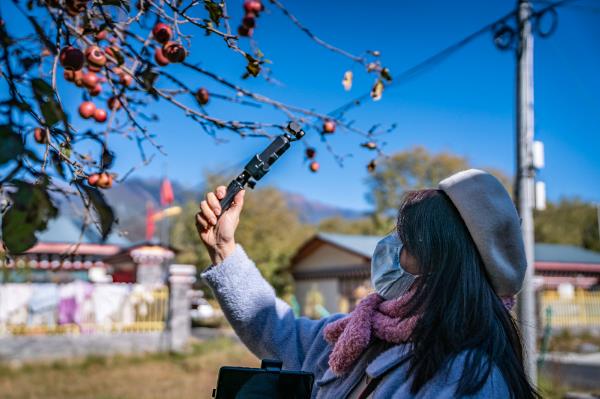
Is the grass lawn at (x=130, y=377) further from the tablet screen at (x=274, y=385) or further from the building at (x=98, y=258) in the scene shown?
the building at (x=98, y=258)

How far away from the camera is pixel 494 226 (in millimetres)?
1102

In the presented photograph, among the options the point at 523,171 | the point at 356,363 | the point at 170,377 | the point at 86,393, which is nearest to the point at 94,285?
the point at 170,377

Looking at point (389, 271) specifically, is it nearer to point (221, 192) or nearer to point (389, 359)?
point (389, 359)

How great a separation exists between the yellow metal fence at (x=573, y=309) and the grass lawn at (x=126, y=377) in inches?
361

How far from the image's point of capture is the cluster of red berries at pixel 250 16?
1.86 metres

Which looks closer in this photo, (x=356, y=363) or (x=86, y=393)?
(x=356, y=363)

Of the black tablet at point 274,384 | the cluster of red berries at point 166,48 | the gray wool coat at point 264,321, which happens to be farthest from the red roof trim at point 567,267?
the black tablet at point 274,384

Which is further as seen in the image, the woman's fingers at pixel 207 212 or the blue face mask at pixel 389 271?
the woman's fingers at pixel 207 212

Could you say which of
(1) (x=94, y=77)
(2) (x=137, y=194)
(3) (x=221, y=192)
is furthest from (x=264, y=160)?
(2) (x=137, y=194)

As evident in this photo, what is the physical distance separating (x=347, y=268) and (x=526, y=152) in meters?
13.5

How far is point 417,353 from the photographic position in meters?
1.05

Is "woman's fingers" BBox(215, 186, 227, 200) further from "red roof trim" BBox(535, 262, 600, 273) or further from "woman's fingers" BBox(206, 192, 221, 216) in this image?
"red roof trim" BBox(535, 262, 600, 273)

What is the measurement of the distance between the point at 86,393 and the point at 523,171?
5.39 meters

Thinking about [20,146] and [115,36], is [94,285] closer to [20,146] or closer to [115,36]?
[115,36]
